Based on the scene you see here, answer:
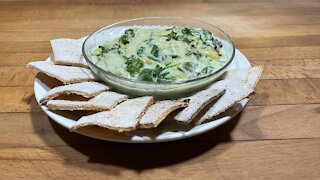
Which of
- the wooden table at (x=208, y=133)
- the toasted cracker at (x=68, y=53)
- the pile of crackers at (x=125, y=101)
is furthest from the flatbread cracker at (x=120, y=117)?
the toasted cracker at (x=68, y=53)

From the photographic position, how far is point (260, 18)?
179cm

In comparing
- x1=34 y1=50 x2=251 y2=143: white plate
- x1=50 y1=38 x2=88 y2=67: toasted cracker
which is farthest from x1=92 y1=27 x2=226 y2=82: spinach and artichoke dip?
x1=34 y1=50 x2=251 y2=143: white plate

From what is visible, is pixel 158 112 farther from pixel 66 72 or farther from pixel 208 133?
pixel 66 72

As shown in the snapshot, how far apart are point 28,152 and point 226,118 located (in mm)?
484

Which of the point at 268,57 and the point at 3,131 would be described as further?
the point at 268,57

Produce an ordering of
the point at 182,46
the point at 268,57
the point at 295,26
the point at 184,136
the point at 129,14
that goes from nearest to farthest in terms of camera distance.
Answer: the point at 184,136
the point at 182,46
the point at 268,57
the point at 295,26
the point at 129,14

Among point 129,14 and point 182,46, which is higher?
point 182,46

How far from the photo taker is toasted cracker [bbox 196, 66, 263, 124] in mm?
985

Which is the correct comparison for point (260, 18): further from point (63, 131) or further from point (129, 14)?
point (63, 131)

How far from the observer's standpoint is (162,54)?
1.24m

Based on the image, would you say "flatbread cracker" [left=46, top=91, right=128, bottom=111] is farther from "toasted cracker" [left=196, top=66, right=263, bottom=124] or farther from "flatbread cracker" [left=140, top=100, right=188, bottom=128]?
"toasted cracker" [left=196, top=66, right=263, bottom=124]

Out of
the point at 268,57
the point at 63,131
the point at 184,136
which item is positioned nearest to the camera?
the point at 184,136

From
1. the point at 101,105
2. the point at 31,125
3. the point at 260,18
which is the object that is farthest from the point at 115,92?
the point at 260,18

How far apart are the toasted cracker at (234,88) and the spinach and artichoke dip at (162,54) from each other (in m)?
0.08
